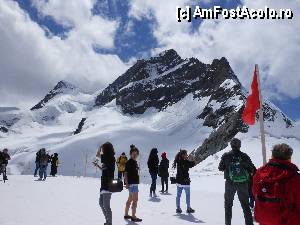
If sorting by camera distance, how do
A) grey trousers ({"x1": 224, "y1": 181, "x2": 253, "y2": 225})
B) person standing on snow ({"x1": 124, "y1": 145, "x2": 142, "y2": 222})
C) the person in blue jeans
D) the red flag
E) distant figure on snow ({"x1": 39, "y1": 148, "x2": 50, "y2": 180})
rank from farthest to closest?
distant figure on snow ({"x1": 39, "y1": 148, "x2": 50, "y2": 180}), the person in blue jeans, the red flag, person standing on snow ({"x1": 124, "y1": 145, "x2": 142, "y2": 222}), grey trousers ({"x1": 224, "y1": 181, "x2": 253, "y2": 225})

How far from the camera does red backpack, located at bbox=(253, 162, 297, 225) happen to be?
19.0 ft

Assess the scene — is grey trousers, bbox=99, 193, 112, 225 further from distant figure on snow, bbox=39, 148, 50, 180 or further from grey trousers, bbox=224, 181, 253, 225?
distant figure on snow, bbox=39, 148, 50, 180

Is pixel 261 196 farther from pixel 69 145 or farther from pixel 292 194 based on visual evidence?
pixel 69 145

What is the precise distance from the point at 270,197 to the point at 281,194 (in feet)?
0.52

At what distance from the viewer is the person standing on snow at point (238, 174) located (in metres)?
9.90

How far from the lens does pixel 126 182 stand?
12.1 m

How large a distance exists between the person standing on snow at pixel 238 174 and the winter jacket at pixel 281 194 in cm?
381

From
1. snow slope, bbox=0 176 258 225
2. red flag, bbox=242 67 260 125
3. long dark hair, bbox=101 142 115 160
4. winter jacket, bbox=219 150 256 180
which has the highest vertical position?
red flag, bbox=242 67 260 125

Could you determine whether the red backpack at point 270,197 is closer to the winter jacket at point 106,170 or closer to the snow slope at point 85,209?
the winter jacket at point 106,170

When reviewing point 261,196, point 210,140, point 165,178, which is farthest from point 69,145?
point 261,196

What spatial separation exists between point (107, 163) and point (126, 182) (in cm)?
153

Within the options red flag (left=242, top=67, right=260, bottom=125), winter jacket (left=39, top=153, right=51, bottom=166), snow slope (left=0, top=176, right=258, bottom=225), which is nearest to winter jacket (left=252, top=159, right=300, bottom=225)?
snow slope (left=0, top=176, right=258, bottom=225)

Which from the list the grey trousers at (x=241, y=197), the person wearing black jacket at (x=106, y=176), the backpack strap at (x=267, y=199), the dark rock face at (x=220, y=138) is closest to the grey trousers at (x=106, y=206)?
the person wearing black jacket at (x=106, y=176)

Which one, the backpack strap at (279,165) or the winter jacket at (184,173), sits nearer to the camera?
the backpack strap at (279,165)
